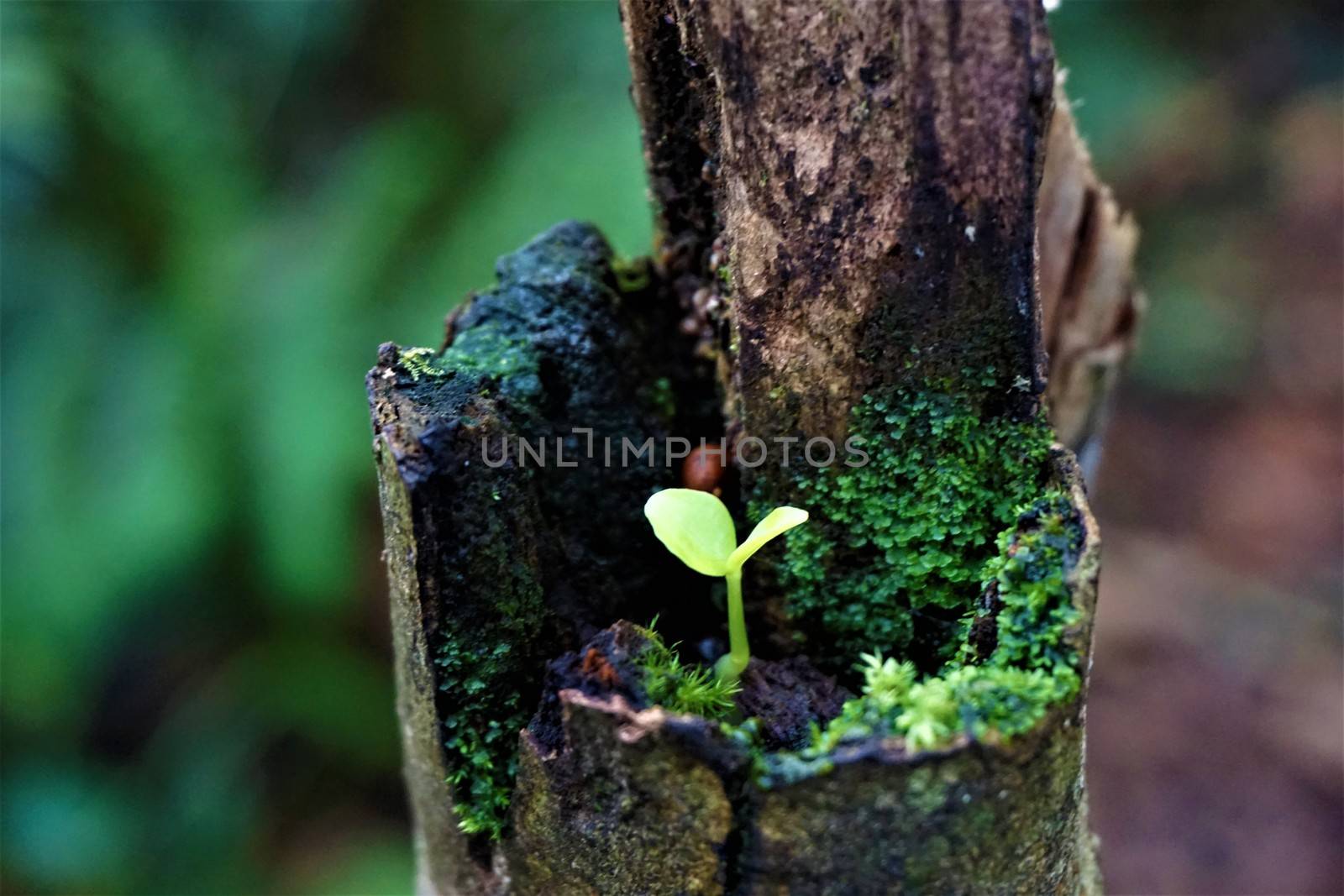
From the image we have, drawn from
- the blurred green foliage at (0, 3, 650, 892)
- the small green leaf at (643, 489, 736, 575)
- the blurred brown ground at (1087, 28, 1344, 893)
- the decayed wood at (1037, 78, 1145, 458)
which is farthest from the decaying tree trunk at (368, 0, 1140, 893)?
the blurred brown ground at (1087, 28, 1344, 893)

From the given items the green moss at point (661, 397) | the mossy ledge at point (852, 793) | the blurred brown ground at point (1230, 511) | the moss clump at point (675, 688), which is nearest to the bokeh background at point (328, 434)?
the blurred brown ground at point (1230, 511)

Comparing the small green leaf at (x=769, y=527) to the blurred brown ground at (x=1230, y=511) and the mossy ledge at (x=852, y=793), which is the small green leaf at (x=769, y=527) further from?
the blurred brown ground at (x=1230, y=511)

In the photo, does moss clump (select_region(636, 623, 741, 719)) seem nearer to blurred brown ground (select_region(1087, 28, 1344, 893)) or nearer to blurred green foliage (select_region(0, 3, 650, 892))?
blurred green foliage (select_region(0, 3, 650, 892))

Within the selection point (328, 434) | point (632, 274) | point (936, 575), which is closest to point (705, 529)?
point (936, 575)

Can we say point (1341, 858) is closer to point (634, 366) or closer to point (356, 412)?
point (634, 366)

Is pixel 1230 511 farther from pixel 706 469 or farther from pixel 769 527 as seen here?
pixel 769 527

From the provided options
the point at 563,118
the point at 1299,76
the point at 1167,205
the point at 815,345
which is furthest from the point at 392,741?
the point at 1299,76
